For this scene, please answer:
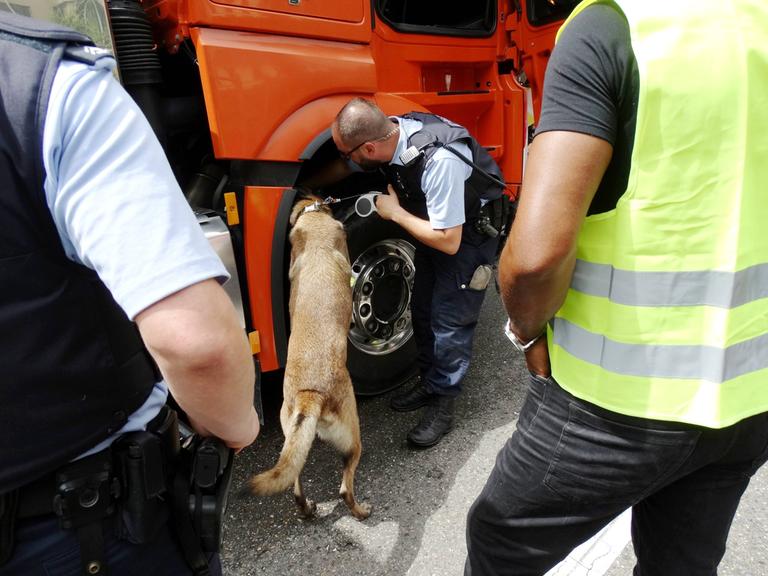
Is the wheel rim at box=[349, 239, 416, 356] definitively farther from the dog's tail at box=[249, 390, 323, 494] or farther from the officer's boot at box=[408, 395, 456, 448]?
the dog's tail at box=[249, 390, 323, 494]

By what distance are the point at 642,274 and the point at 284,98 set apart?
1844 millimetres

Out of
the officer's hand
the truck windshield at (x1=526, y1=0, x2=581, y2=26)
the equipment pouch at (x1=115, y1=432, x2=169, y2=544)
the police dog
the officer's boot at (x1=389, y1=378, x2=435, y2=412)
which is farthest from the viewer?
the truck windshield at (x1=526, y1=0, x2=581, y2=26)

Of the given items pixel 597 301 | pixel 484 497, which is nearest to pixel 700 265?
pixel 597 301

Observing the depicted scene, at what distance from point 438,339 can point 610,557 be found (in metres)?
1.29

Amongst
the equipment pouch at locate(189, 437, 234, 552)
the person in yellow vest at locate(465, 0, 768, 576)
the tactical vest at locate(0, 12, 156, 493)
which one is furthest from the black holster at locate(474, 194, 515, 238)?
the tactical vest at locate(0, 12, 156, 493)

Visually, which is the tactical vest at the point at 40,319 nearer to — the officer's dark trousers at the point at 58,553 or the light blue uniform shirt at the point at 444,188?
the officer's dark trousers at the point at 58,553

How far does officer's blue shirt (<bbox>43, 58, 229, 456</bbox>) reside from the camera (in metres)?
0.82

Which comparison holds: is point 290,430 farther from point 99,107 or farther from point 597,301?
point 99,107

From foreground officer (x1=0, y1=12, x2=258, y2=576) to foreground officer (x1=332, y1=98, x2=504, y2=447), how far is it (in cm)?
169

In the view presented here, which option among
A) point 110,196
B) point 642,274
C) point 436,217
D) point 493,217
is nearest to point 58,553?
point 110,196

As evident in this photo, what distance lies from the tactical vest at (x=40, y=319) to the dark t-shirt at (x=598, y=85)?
0.85 meters

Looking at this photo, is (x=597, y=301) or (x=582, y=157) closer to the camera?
(x=582, y=157)

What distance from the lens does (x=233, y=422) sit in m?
1.07

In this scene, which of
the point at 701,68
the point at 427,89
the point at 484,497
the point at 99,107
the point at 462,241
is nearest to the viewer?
the point at 99,107
